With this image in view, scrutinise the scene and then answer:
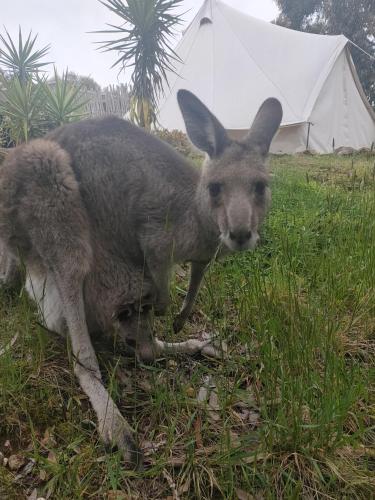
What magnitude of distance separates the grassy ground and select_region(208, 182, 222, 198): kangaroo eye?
489 millimetres

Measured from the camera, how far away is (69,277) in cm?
229

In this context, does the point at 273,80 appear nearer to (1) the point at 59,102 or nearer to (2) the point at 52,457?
(1) the point at 59,102

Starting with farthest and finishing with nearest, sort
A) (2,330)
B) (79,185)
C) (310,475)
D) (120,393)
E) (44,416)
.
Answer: (79,185) → (2,330) → (120,393) → (44,416) → (310,475)

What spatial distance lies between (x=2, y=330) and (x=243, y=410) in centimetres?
133

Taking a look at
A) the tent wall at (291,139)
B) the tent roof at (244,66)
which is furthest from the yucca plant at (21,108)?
the tent wall at (291,139)

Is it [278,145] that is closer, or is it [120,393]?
[120,393]

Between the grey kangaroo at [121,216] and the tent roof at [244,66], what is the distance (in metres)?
11.7

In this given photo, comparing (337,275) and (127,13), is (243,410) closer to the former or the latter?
(337,275)

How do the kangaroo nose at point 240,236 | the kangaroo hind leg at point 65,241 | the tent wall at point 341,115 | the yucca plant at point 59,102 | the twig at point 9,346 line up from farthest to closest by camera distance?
the tent wall at point 341,115, the yucca plant at point 59,102, the kangaroo hind leg at point 65,241, the kangaroo nose at point 240,236, the twig at point 9,346

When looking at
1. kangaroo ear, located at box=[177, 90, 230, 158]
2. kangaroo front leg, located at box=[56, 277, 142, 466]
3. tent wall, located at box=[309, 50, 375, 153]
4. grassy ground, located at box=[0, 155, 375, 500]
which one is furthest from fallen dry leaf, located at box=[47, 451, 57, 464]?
tent wall, located at box=[309, 50, 375, 153]

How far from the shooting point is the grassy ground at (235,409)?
1573 mm

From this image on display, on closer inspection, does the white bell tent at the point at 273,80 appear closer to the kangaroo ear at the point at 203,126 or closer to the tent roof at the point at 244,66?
the tent roof at the point at 244,66

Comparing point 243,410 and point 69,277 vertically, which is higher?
point 69,277

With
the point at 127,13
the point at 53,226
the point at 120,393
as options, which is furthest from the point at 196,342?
the point at 127,13
